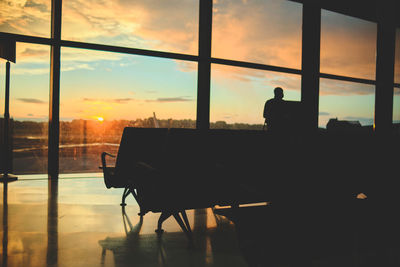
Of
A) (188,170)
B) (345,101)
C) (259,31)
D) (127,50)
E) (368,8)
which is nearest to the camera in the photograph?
(188,170)

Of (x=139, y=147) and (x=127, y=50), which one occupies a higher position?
(x=127, y=50)

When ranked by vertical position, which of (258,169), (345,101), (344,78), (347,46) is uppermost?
(347,46)

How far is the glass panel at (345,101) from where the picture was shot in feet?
24.8

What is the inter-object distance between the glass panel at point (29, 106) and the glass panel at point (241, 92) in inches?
120

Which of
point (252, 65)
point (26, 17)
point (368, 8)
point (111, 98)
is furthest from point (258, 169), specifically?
point (368, 8)

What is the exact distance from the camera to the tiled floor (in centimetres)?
203

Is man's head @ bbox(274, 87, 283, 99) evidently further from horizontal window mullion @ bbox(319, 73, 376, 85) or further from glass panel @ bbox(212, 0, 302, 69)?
horizontal window mullion @ bbox(319, 73, 376, 85)

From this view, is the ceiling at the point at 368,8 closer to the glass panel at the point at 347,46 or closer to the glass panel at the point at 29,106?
the glass panel at the point at 347,46

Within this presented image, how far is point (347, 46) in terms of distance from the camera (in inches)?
315

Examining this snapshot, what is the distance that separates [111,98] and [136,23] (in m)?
1.47

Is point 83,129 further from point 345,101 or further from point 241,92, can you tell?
point 345,101

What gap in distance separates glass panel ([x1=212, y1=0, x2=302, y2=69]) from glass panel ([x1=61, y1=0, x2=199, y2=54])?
625 mm

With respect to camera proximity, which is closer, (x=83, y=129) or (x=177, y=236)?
(x=177, y=236)

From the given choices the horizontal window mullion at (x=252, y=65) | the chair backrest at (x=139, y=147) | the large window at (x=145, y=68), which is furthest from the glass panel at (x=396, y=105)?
the chair backrest at (x=139, y=147)
